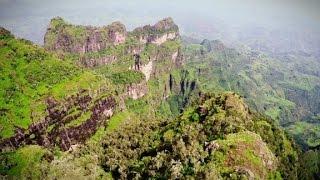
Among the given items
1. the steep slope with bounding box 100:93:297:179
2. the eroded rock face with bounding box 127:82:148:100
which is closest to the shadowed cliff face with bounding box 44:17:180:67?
the eroded rock face with bounding box 127:82:148:100

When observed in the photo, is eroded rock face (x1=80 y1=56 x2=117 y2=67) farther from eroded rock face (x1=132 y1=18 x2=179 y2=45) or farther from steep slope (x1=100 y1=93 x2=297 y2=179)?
steep slope (x1=100 y1=93 x2=297 y2=179)

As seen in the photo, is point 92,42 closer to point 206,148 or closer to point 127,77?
point 127,77

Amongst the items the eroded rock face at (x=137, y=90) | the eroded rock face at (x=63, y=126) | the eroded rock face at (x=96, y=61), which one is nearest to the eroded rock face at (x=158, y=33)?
the eroded rock face at (x=96, y=61)

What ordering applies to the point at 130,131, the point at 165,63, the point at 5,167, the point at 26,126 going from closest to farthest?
the point at 130,131, the point at 5,167, the point at 26,126, the point at 165,63

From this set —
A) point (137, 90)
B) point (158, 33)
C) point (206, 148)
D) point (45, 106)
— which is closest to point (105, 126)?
point (45, 106)

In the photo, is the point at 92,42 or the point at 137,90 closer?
the point at 137,90

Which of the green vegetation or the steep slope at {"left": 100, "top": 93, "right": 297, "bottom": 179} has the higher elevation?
the steep slope at {"left": 100, "top": 93, "right": 297, "bottom": 179}

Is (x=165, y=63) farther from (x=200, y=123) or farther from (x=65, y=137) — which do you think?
(x=200, y=123)

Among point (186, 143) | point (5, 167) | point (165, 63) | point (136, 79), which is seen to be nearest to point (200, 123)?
point (186, 143)
